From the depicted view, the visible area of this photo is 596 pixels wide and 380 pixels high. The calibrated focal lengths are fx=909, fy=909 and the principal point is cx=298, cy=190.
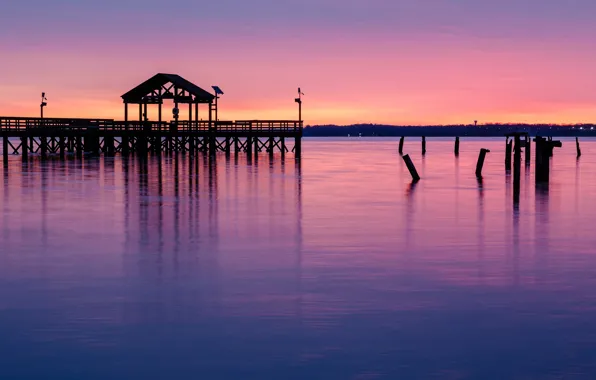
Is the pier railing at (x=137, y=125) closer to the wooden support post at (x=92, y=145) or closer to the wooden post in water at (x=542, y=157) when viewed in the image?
the wooden support post at (x=92, y=145)

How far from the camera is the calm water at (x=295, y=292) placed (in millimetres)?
9289

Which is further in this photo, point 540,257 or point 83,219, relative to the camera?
point 83,219

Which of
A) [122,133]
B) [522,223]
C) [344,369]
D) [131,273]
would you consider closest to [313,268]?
[131,273]

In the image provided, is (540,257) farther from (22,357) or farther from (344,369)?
(22,357)

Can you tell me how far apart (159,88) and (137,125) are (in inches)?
254

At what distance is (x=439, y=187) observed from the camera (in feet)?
133

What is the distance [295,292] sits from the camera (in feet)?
43.6


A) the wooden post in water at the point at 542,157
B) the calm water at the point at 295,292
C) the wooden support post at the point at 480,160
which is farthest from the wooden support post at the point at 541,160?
the calm water at the point at 295,292

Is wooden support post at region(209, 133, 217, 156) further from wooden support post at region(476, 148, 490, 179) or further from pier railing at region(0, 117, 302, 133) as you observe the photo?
wooden support post at region(476, 148, 490, 179)

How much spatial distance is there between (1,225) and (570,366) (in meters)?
17.6

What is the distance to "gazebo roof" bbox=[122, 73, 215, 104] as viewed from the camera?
7231cm

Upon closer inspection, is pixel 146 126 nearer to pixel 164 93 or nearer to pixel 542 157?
pixel 164 93

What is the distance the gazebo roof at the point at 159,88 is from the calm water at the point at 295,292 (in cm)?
4361

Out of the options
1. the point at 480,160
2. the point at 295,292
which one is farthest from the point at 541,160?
the point at 295,292
